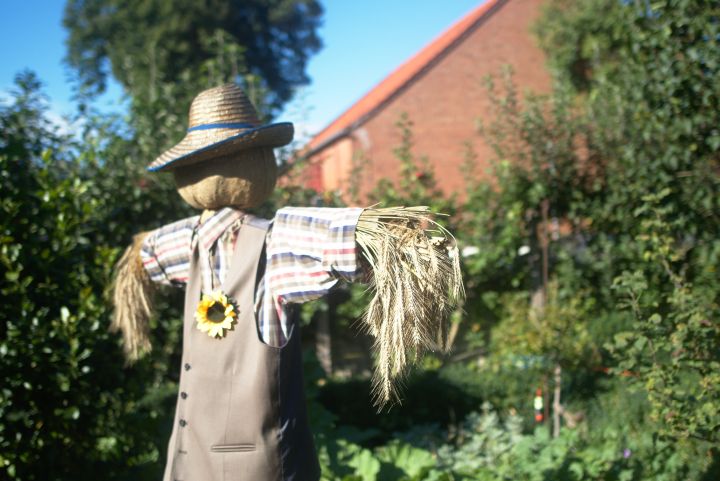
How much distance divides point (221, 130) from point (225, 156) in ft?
0.32

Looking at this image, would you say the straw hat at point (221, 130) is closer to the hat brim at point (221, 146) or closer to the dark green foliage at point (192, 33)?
the hat brim at point (221, 146)

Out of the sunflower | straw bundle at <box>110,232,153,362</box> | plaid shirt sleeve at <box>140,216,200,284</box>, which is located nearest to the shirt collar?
plaid shirt sleeve at <box>140,216,200,284</box>

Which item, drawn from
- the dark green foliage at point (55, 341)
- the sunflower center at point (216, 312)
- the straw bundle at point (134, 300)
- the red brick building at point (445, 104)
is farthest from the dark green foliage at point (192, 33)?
the sunflower center at point (216, 312)

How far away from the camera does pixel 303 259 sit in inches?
86.4

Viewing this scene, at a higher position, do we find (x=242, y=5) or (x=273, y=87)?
(x=242, y=5)

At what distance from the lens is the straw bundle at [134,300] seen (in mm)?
2859

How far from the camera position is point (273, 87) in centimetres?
2181

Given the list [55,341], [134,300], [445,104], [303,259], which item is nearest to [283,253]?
[303,259]

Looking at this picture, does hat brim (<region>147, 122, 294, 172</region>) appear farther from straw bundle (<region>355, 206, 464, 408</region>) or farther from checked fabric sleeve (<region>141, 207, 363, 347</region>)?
straw bundle (<region>355, 206, 464, 408</region>)

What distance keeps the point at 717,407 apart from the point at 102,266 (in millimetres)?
3024

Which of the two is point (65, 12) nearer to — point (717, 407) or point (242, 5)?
point (242, 5)

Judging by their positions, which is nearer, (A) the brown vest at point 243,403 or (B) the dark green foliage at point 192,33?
A: (A) the brown vest at point 243,403

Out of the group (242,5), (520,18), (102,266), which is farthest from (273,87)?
(102,266)

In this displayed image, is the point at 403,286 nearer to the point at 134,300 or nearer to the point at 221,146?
the point at 221,146
